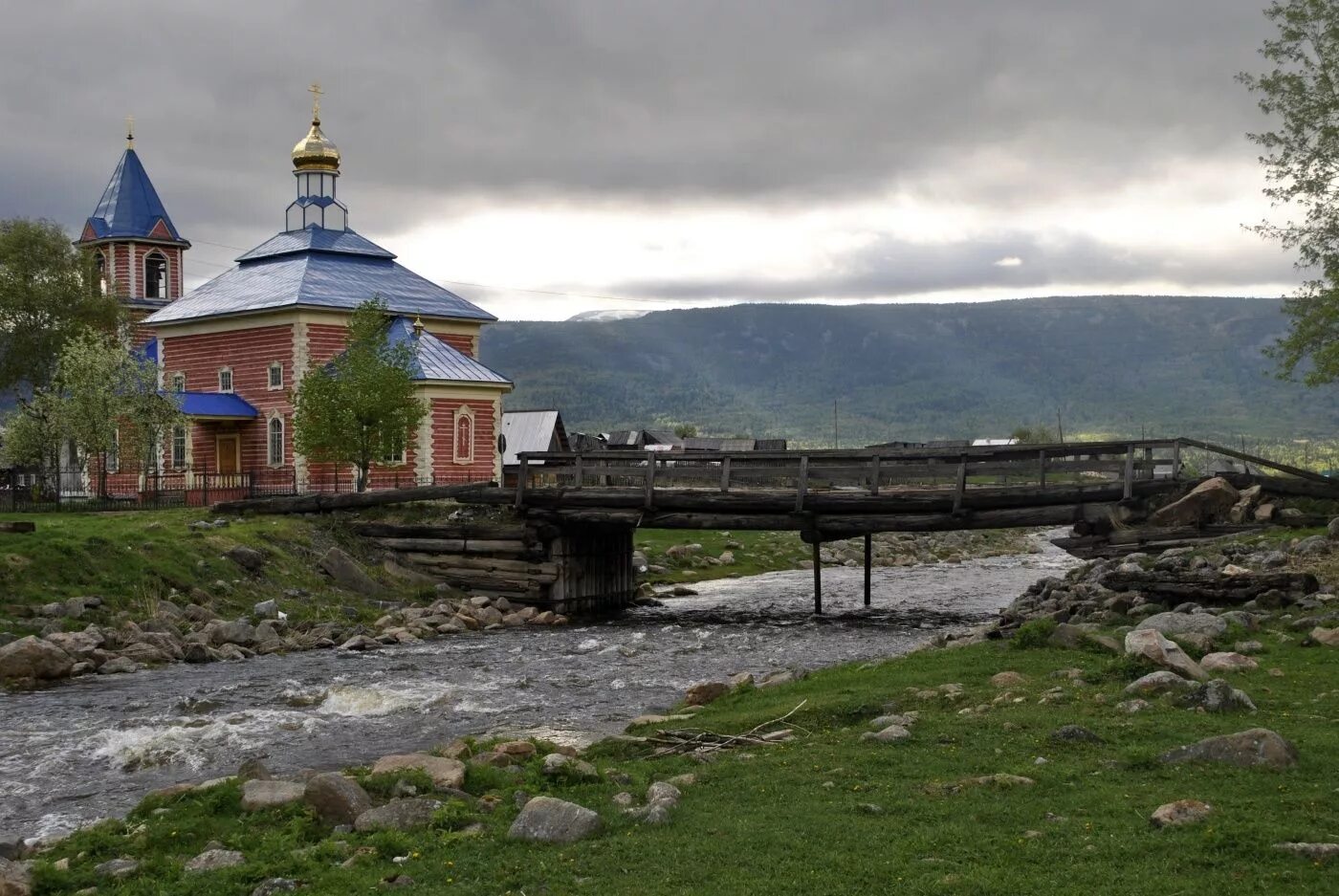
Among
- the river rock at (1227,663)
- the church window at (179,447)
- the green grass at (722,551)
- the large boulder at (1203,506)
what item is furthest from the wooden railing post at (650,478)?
the church window at (179,447)

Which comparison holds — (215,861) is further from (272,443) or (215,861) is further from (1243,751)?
(272,443)

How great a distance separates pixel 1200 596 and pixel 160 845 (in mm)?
17160

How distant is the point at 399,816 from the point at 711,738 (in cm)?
465

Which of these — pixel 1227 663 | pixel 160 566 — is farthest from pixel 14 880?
pixel 160 566

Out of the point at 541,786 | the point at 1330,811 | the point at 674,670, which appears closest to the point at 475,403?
the point at 674,670

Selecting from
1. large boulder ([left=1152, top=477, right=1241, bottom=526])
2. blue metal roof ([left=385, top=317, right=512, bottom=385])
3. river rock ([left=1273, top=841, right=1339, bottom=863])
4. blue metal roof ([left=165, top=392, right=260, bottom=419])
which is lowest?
river rock ([left=1273, top=841, right=1339, bottom=863])

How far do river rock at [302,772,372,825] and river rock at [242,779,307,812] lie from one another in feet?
0.53

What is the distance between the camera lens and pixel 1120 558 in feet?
100

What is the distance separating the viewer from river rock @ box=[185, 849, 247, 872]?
11188mm

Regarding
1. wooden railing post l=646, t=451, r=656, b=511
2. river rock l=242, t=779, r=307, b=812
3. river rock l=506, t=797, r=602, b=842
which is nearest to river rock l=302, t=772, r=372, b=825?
river rock l=242, t=779, r=307, b=812

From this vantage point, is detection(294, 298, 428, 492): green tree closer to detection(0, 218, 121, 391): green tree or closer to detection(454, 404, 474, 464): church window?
detection(454, 404, 474, 464): church window

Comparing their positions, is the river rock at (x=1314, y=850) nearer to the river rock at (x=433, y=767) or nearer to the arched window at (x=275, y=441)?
the river rock at (x=433, y=767)

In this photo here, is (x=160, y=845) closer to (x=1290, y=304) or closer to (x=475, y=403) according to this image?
(x=1290, y=304)

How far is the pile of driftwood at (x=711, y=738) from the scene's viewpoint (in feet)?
49.5
